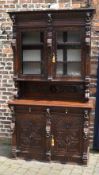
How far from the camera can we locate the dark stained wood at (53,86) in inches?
227

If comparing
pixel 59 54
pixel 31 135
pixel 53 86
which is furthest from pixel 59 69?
pixel 31 135

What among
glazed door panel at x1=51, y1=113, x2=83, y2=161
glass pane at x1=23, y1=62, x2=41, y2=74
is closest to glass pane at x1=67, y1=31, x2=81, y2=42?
glass pane at x1=23, y1=62, x2=41, y2=74

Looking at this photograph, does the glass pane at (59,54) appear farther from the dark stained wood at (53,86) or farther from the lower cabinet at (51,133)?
the lower cabinet at (51,133)

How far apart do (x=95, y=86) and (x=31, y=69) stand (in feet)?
3.51

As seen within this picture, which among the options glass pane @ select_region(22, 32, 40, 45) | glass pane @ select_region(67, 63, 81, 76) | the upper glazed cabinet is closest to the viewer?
the upper glazed cabinet

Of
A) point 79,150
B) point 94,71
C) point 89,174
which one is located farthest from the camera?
point 94,71

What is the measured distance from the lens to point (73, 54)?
5883 millimetres

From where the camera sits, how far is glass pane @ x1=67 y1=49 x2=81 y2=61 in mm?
5852

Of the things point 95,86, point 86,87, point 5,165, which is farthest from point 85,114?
point 5,165

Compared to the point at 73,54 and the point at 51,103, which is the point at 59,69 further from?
the point at 51,103

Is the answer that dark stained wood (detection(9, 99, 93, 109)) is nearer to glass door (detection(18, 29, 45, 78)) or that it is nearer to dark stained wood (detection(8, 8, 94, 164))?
dark stained wood (detection(8, 8, 94, 164))

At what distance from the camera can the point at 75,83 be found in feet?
19.4

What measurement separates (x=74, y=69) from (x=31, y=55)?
68cm

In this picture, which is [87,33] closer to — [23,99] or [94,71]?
[94,71]
